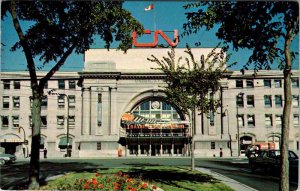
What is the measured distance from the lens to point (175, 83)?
968 inches

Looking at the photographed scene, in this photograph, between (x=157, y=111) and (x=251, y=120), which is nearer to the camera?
(x=251, y=120)

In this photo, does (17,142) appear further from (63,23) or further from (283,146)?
(283,146)

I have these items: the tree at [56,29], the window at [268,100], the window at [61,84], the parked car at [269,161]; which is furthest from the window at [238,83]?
the tree at [56,29]

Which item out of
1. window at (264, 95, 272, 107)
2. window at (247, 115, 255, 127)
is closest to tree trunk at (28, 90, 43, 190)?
window at (264, 95, 272, 107)

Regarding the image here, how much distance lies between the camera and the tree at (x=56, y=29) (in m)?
14.0

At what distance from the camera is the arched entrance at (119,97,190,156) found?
5622 cm

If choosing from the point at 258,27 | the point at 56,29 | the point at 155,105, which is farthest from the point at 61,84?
the point at 258,27

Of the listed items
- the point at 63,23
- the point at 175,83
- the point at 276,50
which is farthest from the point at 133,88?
the point at 276,50

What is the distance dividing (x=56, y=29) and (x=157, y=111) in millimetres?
43985

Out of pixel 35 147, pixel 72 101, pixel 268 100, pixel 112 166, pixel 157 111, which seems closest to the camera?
pixel 35 147

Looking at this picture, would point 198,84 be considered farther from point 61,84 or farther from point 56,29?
point 61,84

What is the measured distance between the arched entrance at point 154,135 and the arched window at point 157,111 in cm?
24

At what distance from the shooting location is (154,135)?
56406 mm

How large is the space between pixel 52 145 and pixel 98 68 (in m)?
14.4
